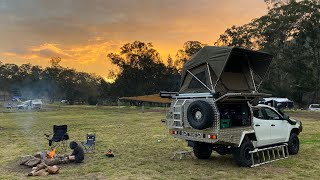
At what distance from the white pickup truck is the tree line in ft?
125

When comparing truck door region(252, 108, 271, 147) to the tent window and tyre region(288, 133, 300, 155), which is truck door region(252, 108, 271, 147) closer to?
tyre region(288, 133, 300, 155)

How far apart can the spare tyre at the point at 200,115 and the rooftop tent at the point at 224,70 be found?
659 millimetres

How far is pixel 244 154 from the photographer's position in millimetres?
9836

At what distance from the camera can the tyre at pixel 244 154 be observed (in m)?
9.77

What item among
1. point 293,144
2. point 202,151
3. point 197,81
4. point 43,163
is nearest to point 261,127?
point 202,151

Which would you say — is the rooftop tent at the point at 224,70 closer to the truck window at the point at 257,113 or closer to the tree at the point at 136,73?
the truck window at the point at 257,113

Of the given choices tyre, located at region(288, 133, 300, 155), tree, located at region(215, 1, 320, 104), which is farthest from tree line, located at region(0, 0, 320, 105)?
tyre, located at region(288, 133, 300, 155)

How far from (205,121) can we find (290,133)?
425 centimetres

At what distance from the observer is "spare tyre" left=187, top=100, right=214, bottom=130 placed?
30.6 ft

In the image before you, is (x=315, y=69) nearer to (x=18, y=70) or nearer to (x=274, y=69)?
(x=274, y=69)

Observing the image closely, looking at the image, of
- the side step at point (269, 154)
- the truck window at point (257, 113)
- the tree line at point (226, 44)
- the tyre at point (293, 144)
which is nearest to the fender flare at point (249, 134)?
the side step at point (269, 154)

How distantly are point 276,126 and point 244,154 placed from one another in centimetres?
203

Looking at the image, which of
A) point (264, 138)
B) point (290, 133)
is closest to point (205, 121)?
point (264, 138)

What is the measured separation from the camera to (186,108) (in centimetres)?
1023
